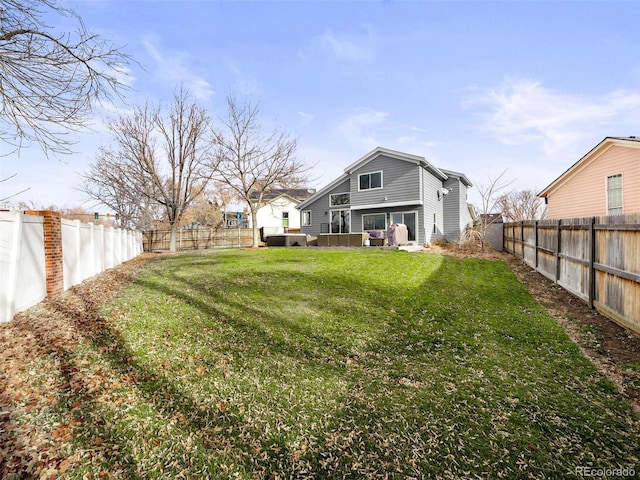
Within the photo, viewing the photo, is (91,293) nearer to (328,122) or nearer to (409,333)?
(409,333)

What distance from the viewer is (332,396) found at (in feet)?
11.0

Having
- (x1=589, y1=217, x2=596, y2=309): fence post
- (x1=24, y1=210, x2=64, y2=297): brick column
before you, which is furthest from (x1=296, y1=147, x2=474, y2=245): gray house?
(x1=24, y1=210, x2=64, y2=297): brick column

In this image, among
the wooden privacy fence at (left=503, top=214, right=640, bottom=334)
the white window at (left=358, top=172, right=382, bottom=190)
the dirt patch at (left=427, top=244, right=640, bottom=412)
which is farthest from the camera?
the white window at (left=358, top=172, right=382, bottom=190)

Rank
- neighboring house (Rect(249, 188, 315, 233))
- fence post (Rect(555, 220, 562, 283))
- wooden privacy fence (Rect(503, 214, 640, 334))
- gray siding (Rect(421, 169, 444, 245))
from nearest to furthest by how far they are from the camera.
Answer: wooden privacy fence (Rect(503, 214, 640, 334)), fence post (Rect(555, 220, 562, 283)), gray siding (Rect(421, 169, 444, 245)), neighboring house (Rect(249, 188, 315, 233))

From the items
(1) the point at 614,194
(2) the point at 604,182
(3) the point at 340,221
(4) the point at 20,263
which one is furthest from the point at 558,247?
(3) the point at 340,221

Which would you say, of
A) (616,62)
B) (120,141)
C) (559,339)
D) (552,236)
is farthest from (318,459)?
(120,141)

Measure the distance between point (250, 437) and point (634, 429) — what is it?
3.53m

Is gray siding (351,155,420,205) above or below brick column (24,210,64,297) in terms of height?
above

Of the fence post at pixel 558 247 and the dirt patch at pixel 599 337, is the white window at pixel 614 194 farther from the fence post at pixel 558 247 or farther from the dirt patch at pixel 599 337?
the dirt patch at pixel 599 337

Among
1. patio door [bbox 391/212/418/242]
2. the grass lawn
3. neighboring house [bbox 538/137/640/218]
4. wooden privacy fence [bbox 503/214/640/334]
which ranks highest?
neighboring house [bbox 538/137/640/218]

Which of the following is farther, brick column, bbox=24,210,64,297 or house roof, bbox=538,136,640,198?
house roof, bbox=538,136,640,198

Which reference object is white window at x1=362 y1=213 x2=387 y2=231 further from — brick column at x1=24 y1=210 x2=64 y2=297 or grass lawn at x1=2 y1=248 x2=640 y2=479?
brick column at x1=24 y1=210 x2=64 y2=297

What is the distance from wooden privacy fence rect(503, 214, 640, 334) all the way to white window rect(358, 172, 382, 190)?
11.3 meters

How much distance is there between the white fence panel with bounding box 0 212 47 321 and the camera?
4.62m
